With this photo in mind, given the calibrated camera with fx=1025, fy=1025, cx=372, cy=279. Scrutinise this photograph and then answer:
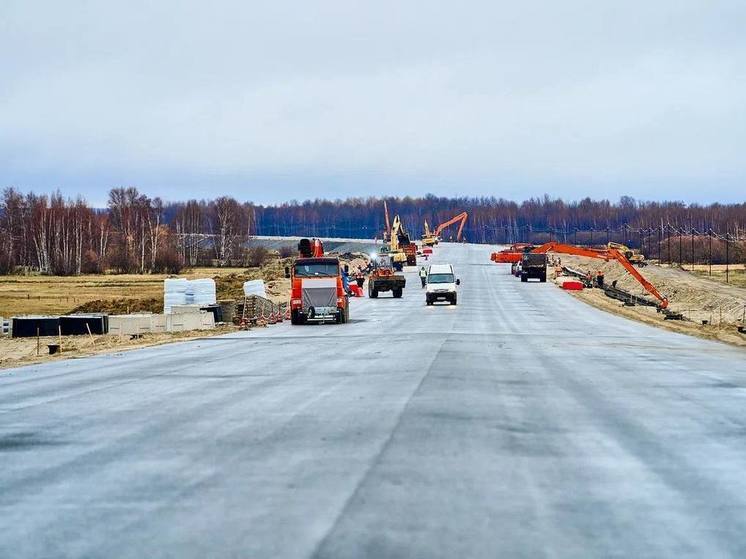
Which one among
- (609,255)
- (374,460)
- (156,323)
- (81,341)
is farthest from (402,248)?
(374,460)

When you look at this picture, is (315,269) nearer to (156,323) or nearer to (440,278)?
(156,323)

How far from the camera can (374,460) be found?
9.75m

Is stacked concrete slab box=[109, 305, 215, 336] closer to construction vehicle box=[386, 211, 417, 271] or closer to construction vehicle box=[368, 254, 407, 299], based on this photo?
construction vehicle box=[368, 254, 407, 299]

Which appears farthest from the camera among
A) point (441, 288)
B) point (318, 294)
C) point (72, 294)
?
point (72, 294)

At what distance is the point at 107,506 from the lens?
26.2ft

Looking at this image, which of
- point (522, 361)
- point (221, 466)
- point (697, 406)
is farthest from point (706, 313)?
point (221, 466)

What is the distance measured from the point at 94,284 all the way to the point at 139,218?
2861 inches

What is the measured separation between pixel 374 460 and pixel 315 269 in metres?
33.5

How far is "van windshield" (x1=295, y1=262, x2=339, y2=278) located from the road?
20.9 meters

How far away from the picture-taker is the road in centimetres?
699

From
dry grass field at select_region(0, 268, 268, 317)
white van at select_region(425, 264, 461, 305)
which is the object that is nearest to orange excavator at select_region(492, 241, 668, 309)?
white van at select_region(425, 264, 461, 305)

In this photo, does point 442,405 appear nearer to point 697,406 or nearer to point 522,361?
point 697,406

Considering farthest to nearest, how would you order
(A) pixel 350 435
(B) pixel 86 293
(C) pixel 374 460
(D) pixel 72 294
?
(B) pixel 86 293 < (D) pixel 72 294 < (A) pixel 350 435 < (C) pixel 374 460

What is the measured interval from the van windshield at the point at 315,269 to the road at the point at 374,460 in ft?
68.6
